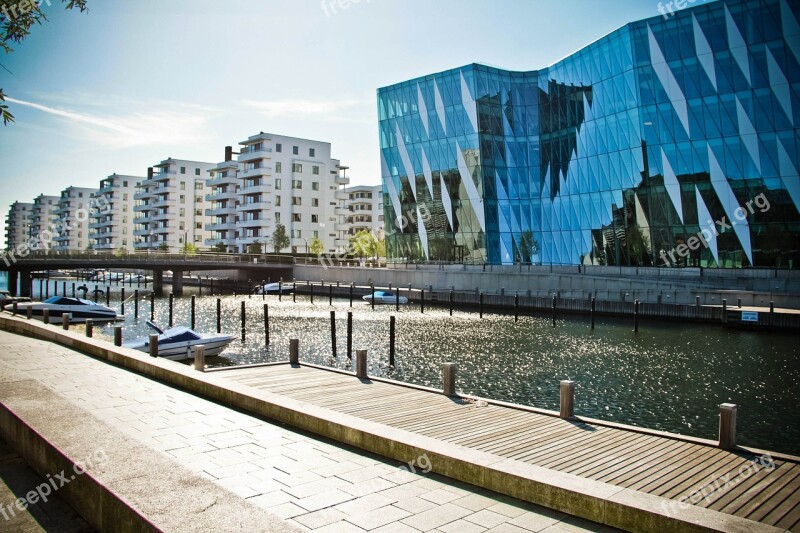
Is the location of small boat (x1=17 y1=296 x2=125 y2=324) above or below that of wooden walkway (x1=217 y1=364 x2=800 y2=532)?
below

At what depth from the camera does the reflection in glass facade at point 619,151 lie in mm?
54375

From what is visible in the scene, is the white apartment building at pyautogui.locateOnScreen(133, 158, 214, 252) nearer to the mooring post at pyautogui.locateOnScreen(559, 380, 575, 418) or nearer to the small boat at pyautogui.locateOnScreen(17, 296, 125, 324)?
the small boat at pyautogui.locateOnScreen(17, 296, 125, 324)

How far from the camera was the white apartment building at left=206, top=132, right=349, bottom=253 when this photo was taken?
111812 mm

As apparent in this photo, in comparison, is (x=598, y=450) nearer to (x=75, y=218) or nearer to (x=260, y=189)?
(x=260, y=189)

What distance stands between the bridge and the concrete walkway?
60385 millimetres

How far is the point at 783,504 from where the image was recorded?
8.41 metres

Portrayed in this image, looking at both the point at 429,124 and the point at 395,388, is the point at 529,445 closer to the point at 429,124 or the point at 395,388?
the point at 395,388

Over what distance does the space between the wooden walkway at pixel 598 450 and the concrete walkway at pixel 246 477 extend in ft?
7.35

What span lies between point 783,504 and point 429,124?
7528cm

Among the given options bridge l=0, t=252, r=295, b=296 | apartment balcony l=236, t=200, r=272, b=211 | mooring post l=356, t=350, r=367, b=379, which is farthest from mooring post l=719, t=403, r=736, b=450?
apartment balcony l=236, t=200, r=272, b=211

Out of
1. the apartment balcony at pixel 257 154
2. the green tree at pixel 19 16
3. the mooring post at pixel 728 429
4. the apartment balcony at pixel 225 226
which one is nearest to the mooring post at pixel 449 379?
the mooring post at pixel 728 429

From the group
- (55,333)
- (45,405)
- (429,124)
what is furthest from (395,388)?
(429,124)

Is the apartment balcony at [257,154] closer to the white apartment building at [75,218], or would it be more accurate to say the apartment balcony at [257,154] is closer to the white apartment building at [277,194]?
the white apartment building at [277,194]

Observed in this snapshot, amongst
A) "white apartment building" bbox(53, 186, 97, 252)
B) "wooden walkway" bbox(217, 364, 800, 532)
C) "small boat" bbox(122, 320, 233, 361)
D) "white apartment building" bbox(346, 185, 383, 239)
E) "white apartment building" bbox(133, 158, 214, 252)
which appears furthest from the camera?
"white apartment building" bbox(53, 186, 97, 252)
